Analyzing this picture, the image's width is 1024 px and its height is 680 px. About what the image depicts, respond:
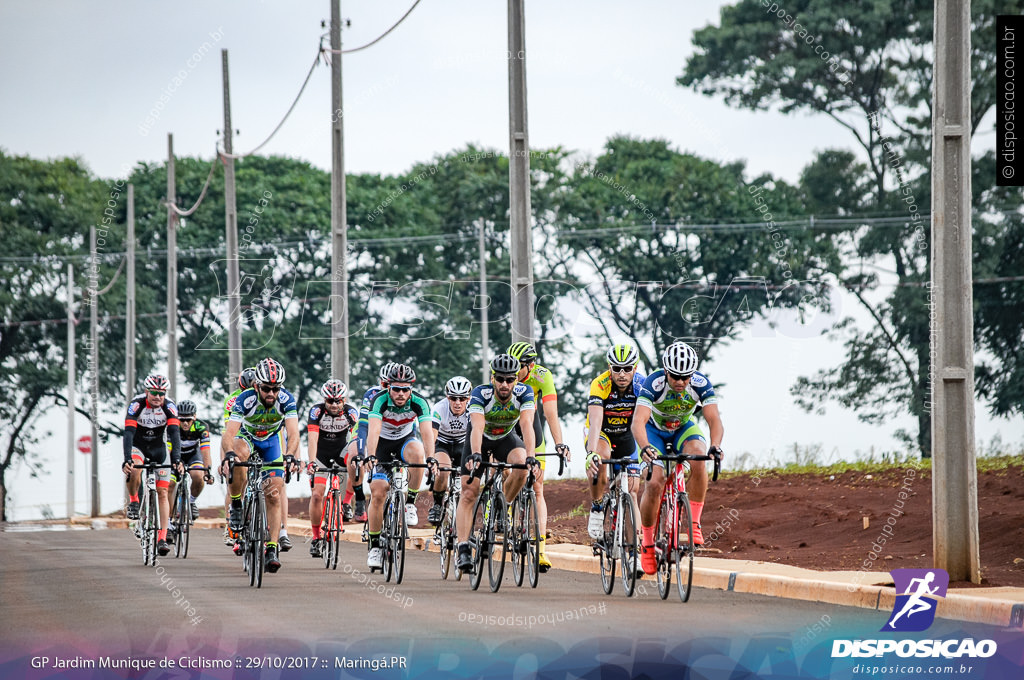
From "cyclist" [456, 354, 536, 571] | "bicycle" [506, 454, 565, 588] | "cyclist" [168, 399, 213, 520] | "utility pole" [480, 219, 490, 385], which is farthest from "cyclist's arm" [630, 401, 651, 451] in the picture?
"utility pole" [480, 219, 490, 385]

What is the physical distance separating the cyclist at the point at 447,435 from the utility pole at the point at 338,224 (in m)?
8.19

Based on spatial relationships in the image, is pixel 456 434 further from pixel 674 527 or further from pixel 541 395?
pixel 674 527

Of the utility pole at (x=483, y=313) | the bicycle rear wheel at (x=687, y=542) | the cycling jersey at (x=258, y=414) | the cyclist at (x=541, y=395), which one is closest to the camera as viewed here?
the bicycle rear wheel at (x=687, y=542)

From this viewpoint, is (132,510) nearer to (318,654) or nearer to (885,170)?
(318,654)

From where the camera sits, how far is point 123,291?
2163 inches

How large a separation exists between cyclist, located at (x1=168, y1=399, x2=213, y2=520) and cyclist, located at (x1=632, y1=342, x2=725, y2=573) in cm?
822

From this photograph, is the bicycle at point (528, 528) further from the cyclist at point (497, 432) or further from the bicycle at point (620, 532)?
the bicycle at point (620, 532)

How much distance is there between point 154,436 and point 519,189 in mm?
5788

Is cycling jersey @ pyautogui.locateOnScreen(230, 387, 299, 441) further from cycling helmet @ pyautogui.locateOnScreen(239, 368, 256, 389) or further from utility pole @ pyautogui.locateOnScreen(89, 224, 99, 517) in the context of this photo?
utility pole @ pyautogui.locateOnScreen(89, 224, 99, 517)

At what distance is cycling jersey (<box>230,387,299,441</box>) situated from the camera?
16.3 metres

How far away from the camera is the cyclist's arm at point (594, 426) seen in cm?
1474

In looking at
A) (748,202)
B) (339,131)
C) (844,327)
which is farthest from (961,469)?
(748,202)

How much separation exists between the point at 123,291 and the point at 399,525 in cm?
4198

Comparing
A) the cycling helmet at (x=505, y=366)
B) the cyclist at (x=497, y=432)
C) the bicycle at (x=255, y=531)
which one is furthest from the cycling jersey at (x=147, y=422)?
the cycling helmet at (x=505, y=366)
